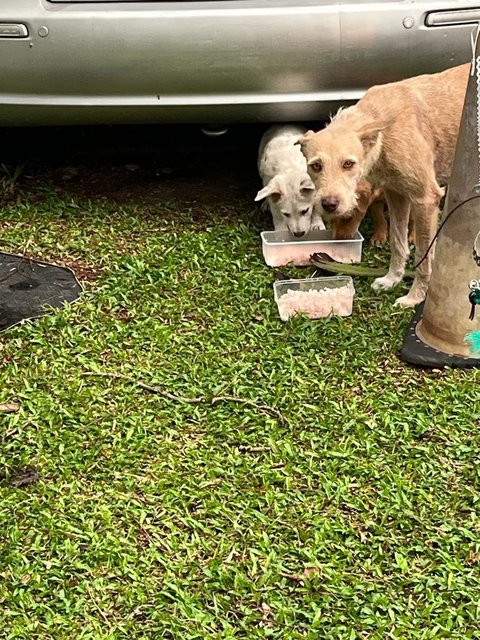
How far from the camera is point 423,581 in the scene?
3410mm

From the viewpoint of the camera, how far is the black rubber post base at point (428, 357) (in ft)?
15.3

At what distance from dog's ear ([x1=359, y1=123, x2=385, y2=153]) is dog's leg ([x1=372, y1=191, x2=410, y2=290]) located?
0.59 meters

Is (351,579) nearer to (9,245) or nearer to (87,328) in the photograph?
(87,328)

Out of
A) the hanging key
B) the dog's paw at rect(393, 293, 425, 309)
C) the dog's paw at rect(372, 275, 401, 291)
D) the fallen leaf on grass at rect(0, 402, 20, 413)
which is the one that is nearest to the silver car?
the dog's paw at rect(372, 275, 401, 291)

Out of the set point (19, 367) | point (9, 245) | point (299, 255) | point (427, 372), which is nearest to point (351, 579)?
point (427, 372)

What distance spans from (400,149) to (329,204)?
1.80ft

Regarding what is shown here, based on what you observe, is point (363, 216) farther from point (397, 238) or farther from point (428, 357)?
point (428, 357)

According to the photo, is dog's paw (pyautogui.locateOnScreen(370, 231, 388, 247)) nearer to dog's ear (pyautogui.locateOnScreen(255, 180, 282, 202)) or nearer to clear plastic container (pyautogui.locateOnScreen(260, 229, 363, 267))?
clear plastic container (pyautogui.locateOnScreen(260, 229, 363, 267))

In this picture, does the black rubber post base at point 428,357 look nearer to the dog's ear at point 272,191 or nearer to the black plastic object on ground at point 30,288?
the dog's ear at point 272,191

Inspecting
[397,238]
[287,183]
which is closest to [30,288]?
[287,183]

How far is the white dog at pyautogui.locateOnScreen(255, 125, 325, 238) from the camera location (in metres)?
6.09

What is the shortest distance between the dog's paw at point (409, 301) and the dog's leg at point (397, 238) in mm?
224

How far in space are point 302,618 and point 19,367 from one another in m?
2.26

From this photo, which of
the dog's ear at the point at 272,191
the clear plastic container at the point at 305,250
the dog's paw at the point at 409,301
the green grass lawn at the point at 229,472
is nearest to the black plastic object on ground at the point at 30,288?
the green grass lawn at the point at 229,472
